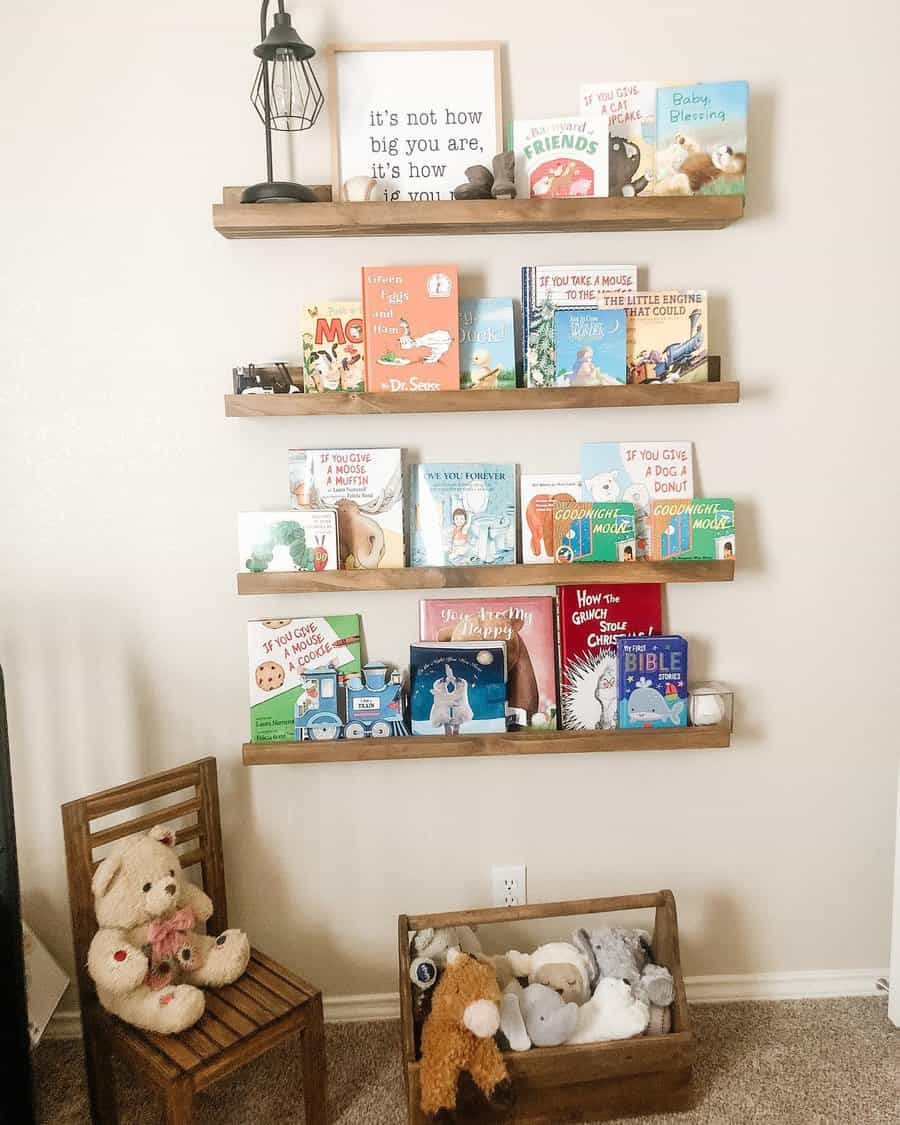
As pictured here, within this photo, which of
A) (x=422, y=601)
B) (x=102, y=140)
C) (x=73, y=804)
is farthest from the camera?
(x=422, y=601)

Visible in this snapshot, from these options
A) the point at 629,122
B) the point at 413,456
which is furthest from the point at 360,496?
the point at 629,122

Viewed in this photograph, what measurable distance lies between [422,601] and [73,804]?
2.44 feet

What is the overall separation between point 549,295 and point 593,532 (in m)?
0.47

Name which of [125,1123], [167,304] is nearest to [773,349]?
[167,304]

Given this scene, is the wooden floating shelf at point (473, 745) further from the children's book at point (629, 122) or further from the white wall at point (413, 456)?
the children's book at point (629, 122)

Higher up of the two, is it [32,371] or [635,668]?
[32,371]

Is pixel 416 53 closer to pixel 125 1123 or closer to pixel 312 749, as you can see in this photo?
pixel 312 749

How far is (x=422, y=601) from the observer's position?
1.92 metres

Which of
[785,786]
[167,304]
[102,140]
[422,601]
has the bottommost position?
[785,786]

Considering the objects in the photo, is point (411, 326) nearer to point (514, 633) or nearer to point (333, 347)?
point (333, 347)

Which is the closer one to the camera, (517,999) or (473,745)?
(517,999)

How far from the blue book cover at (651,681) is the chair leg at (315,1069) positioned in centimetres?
79

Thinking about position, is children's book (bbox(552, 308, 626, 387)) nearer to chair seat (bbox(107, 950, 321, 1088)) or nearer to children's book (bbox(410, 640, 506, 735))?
children's book (bbox(410, 640, 506, 735))

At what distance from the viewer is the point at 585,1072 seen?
5.49 feet
